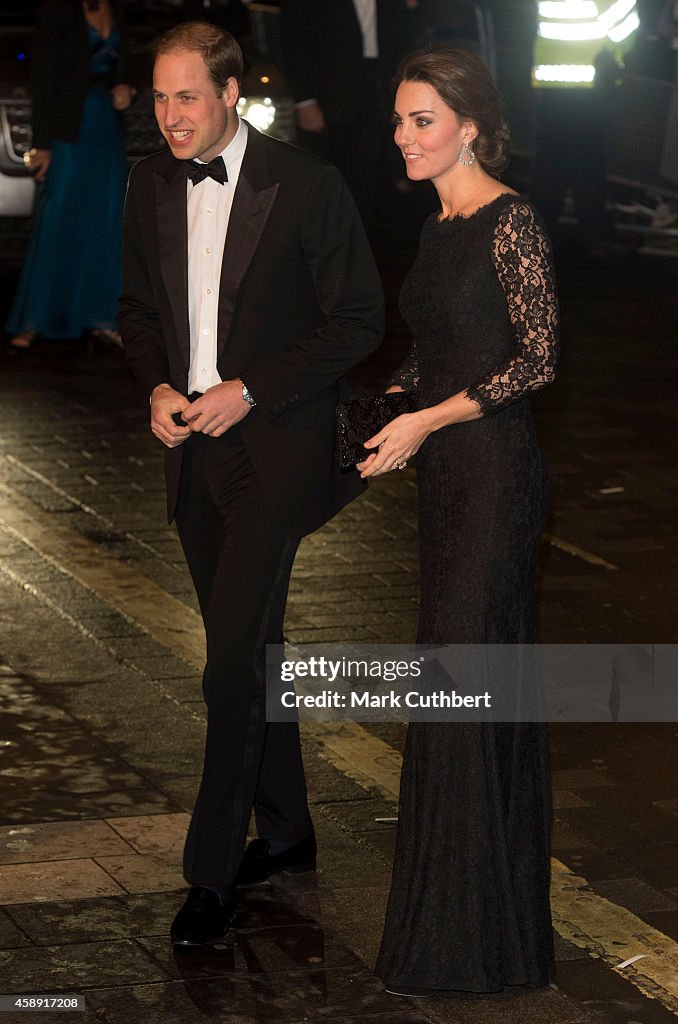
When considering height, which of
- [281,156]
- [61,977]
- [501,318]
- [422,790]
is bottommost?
[61,977]

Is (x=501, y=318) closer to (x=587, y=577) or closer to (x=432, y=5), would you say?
(x=587, y=577)

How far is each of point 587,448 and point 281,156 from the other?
5.56 m

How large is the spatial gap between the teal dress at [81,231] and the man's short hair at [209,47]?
7346mm

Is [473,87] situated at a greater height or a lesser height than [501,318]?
greater

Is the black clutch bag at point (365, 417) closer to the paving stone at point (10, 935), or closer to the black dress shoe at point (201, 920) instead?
the black dress shoe at point (201, 920)

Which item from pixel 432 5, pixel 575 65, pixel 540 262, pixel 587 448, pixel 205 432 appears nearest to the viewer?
pixel 540 262

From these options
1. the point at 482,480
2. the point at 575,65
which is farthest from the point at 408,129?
the point at 575,65

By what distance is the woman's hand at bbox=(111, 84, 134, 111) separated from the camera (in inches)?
477

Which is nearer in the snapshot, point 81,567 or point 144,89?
point 81,567

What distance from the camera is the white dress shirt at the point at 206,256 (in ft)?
16.2

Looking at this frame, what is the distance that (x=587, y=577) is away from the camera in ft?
26.5

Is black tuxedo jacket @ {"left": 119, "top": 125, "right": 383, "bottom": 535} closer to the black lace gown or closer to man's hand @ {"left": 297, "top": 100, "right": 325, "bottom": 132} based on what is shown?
the black lace gown

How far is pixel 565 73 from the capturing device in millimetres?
16203

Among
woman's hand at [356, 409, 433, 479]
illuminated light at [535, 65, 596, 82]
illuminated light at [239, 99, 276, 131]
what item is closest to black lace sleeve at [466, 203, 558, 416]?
woman's hand at [356, 409, 433, 479]
